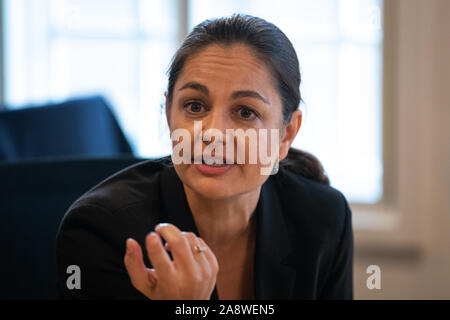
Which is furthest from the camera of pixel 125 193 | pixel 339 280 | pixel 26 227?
pixel 26 227

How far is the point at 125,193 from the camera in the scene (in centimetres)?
78

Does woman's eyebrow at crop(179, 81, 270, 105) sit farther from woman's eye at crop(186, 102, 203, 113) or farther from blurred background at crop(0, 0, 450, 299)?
blurred background at crop(0, 0, 450, 299)

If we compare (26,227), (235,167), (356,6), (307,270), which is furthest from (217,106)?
(356,6)

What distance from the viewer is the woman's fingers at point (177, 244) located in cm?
53

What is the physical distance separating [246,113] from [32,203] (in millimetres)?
534

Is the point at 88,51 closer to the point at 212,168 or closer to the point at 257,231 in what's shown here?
the point at 257,231

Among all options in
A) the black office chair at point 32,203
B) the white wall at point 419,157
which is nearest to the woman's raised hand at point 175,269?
the black office chair at point 32,203

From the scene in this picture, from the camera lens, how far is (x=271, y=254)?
32.6 inches

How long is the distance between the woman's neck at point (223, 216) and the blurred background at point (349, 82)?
2.74ft

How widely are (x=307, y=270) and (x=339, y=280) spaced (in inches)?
3.0

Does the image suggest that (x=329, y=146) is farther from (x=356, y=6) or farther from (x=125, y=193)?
(x=125, y=193)

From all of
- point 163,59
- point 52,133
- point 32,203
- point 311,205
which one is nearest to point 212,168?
point 311,205
